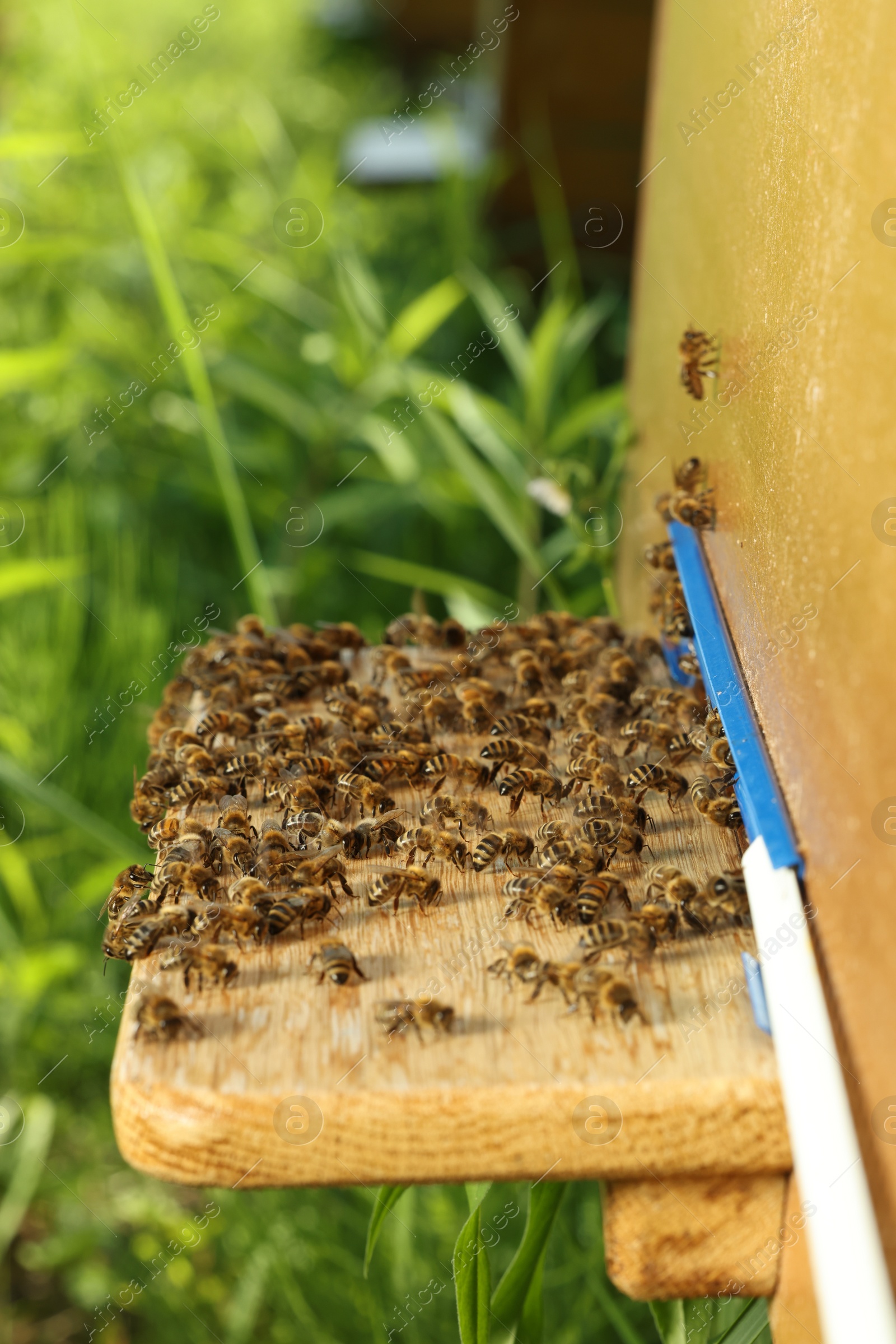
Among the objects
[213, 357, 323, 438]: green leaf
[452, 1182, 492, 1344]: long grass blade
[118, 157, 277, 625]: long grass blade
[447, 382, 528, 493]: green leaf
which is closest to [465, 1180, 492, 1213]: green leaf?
[452, 1182, 492, 1344]: long grass blade

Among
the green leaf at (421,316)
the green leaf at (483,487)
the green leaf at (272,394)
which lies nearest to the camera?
the green leaf at (483,487)

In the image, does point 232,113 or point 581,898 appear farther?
point 232,113

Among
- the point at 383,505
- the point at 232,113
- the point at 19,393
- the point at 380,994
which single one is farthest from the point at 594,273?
the point at 380,994

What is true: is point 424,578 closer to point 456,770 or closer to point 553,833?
point 456,770

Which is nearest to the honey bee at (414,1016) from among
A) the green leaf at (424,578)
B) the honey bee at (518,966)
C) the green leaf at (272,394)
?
the honey bee at (518,966)

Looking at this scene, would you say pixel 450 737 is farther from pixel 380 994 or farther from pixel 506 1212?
pixel 506 1212

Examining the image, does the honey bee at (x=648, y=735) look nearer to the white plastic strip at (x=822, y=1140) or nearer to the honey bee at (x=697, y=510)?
the honey bee at (x=697, y=510)

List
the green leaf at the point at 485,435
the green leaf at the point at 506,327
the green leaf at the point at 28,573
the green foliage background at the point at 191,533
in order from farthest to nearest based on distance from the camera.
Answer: the green leaf at the point at 506,327
the green leaf at the point at 485,435
the green leaf at the point at 28,573
the green foliage background at the point at 191,533
